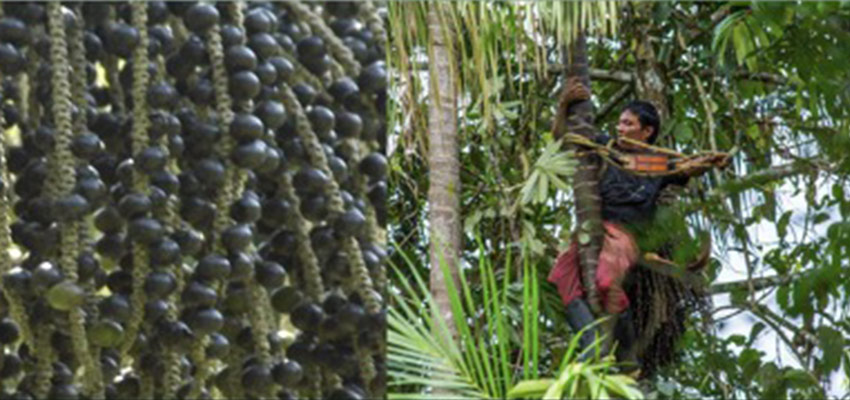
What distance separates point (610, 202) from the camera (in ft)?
8.76

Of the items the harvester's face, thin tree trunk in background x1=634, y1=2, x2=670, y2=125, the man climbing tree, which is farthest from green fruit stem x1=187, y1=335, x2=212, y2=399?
thin tree trunk in background x1=634, y1=2, x2=670, y2=125

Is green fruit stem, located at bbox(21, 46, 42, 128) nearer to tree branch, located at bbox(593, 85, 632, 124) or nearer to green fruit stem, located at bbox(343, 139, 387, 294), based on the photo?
green fruit stem, located at bbox(343, 139, 387, 294)

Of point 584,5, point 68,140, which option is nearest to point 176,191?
point 68,140

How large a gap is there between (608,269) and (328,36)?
5.89ft

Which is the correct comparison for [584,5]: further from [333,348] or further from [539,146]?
[333,348]

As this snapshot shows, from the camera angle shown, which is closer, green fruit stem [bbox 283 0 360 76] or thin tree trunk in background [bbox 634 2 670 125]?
green fruit stem [bbox 283 0 360 76]

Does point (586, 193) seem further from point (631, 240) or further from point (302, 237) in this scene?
point (302, 237)

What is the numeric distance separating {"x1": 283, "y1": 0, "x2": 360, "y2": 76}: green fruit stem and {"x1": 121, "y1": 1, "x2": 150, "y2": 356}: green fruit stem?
83 millimetres

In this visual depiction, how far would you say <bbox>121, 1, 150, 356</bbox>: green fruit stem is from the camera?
0.79m

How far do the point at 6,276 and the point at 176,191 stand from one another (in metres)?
0.09

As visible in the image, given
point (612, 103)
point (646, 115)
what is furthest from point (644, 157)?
point (612, 103)

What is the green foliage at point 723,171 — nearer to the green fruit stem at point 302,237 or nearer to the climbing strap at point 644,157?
the climbing strap at point 644,157

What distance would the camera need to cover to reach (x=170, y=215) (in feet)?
2.67

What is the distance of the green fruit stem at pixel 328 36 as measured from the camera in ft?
2.83
